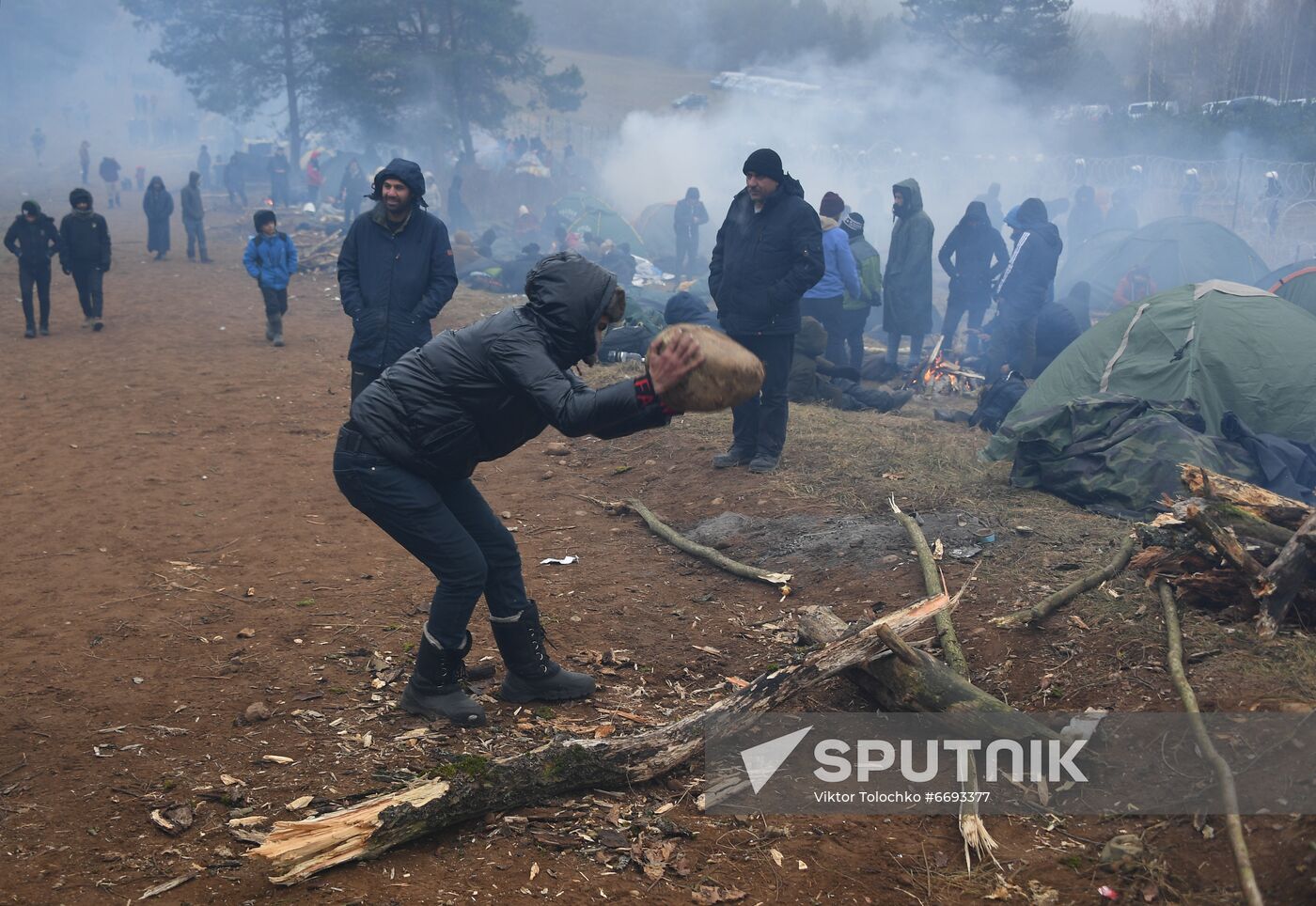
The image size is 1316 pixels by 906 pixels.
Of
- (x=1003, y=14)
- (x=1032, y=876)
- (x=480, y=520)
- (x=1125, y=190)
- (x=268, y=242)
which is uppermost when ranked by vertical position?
(x=1003, y=14)

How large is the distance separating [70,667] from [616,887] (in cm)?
288

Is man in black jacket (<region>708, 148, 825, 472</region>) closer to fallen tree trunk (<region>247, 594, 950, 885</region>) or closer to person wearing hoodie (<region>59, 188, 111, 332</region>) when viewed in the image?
fallen tree trunk (<region>247, 594, 950, 885</region>)

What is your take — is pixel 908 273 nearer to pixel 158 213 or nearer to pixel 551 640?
pixel 551 640

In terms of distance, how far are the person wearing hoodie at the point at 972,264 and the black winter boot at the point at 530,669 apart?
1028 centimetres

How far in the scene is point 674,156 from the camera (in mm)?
36625

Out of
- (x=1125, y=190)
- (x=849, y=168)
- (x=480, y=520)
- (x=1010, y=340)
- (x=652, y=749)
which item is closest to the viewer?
(x=652, y=749)

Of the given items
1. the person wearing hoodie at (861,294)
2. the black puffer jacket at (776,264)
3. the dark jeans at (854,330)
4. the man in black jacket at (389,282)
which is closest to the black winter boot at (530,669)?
the man in black jacket at (389,282)

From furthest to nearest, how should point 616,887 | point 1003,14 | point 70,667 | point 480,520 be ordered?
point 1003,14
point 70,667
point 480,520
point 616,887

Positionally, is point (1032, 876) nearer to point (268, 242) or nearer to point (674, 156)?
point (268, 242)

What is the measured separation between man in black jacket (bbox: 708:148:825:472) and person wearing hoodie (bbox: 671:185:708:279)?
51.9 ft

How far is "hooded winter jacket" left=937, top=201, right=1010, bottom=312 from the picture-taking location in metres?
13.6

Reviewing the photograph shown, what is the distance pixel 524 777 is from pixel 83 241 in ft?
44.6

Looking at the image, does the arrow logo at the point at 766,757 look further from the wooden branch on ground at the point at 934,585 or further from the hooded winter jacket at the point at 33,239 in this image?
the hooded winter jacket at the point at 33,239

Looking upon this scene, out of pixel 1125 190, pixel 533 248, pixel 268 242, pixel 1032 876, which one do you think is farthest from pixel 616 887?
pixel 1125 190
